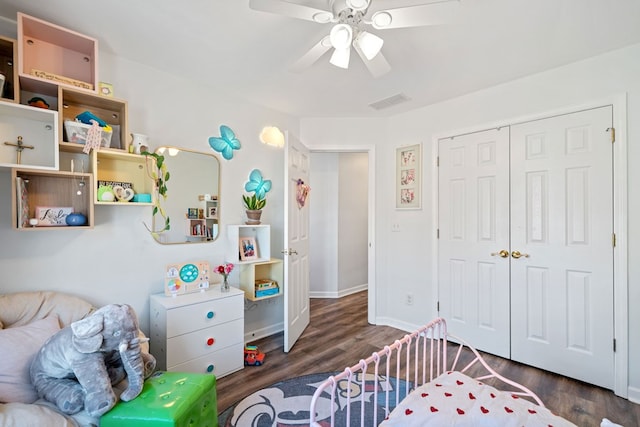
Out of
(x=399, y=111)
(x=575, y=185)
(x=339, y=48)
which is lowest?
(x=575, y=185)

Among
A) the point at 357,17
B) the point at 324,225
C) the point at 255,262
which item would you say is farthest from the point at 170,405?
the point at 324,225

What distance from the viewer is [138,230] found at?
88.3 inches

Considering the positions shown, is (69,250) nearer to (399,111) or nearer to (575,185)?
(399,111)

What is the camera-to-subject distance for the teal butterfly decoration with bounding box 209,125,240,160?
8.80 feet

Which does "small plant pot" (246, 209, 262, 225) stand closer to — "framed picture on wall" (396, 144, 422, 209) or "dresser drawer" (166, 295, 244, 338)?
"dresser drawer" (166, 295, 244, 338)

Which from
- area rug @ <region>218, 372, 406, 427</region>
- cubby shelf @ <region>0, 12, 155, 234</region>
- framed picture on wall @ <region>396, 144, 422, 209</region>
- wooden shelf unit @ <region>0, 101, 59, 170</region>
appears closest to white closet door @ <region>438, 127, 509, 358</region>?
framed picture on wall @ <region>396, 144, 422, 209</region>

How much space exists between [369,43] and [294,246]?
74.4 inches

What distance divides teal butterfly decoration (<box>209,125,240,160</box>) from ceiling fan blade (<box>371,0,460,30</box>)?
5.75 ft

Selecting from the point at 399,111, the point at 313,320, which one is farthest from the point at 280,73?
the point at 313,320

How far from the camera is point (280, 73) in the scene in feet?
7.87

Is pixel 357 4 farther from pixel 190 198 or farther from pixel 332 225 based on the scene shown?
pixel 332 225

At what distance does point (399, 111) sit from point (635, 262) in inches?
90.8

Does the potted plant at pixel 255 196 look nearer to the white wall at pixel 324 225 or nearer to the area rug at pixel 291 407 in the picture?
the area rug at pixel 291 407

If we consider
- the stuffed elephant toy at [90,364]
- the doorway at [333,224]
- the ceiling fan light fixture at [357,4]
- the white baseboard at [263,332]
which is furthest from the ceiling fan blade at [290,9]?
the doorway at [333,224]
